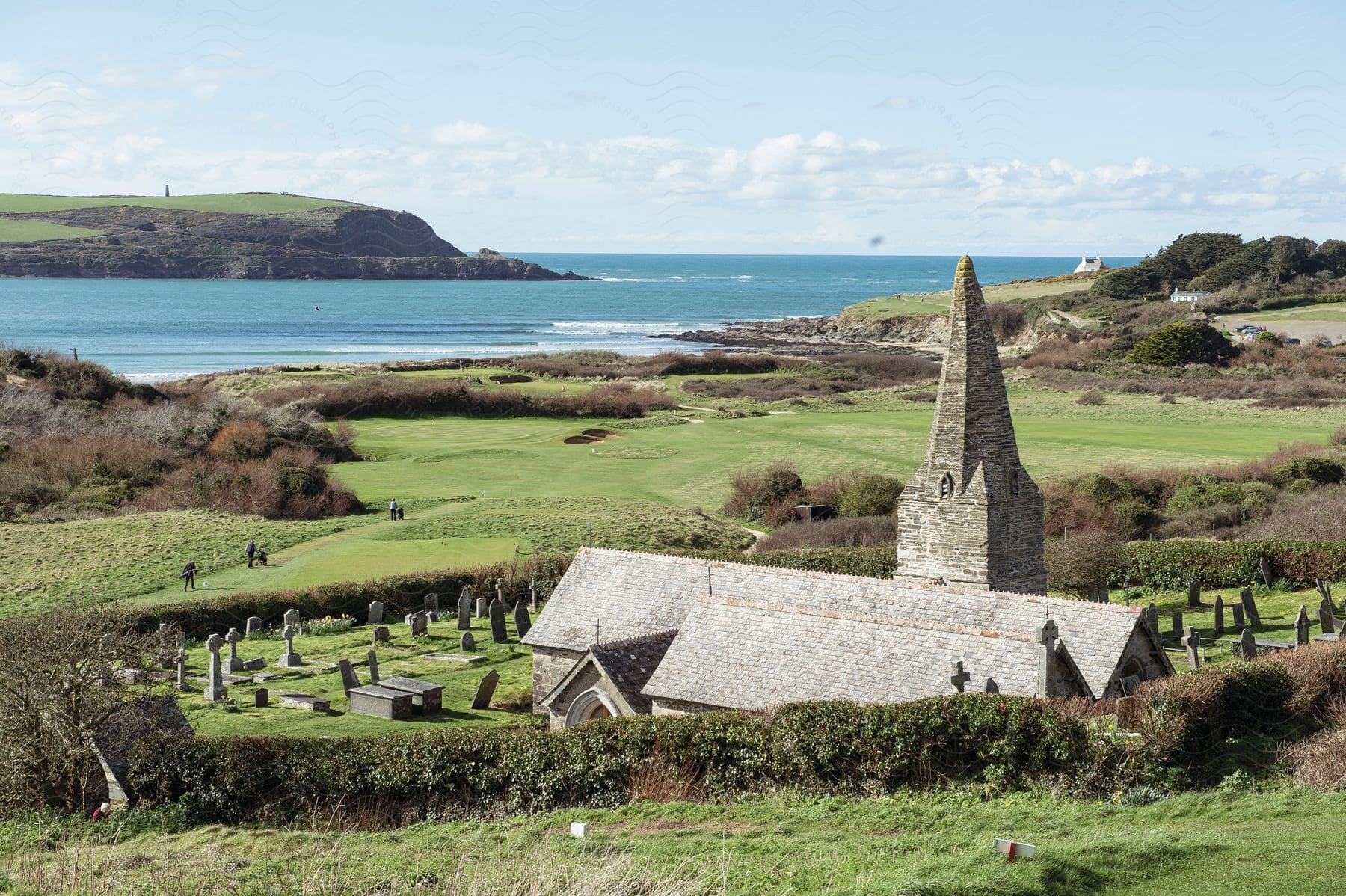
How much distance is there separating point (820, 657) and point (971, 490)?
6.15 m

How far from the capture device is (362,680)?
29578 millimetres

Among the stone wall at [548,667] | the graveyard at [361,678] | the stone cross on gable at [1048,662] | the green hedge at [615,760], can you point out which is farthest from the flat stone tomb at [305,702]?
the stone cross on gable at [1048,662]

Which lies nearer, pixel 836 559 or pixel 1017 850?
pixel 1017 850

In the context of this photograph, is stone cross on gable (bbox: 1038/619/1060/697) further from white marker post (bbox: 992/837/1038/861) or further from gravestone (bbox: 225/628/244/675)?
gravestone (bbox: 225/628/244/675)

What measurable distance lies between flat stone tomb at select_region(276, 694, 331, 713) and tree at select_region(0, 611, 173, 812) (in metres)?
7.35

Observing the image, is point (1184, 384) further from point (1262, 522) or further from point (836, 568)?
point (836, 568)

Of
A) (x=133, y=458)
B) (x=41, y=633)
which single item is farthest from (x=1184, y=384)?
(x=41, y=633)

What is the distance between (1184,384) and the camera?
300 ft

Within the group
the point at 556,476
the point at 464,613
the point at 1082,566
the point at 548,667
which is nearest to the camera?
the point at 548,667

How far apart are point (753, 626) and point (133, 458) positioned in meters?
44.1

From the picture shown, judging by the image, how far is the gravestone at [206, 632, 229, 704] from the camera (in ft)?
90.2

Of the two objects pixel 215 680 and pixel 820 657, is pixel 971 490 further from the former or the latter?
pixel 215 680

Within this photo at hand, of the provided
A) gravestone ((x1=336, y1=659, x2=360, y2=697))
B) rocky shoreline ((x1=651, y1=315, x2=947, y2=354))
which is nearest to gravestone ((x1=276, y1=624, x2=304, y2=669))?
gravestone ((x1=336, y1=659, x2=360, y2=697))

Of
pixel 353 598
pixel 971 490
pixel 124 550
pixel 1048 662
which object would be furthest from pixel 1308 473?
pixel 124 550
